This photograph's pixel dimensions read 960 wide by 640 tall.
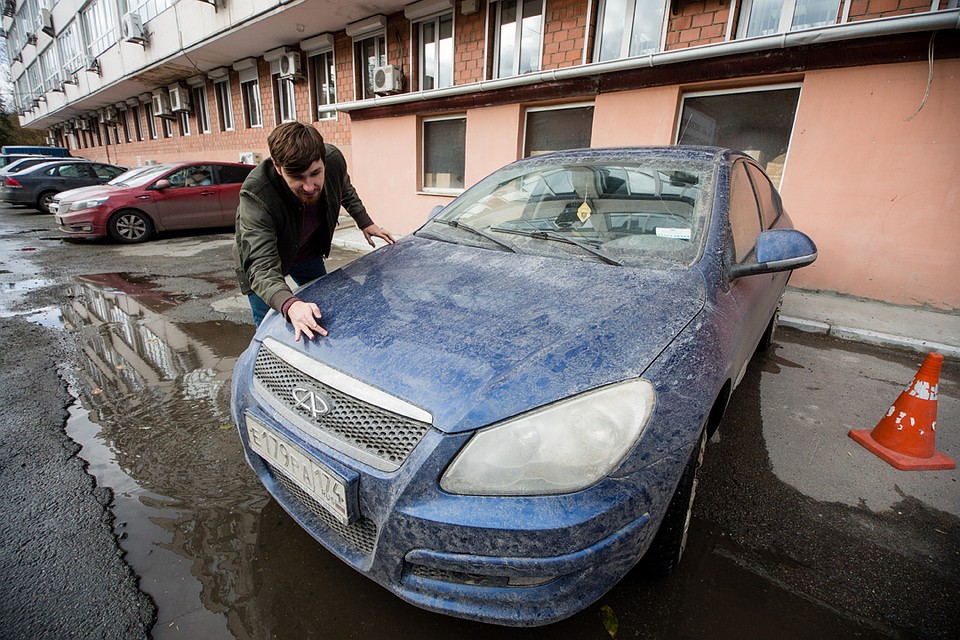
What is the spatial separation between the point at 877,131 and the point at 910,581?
198 inches

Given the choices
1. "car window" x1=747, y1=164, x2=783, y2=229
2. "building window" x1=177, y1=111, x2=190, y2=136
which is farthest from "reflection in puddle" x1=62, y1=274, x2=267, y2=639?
"building window" x1=177, y1=111, x2=190, y2=136

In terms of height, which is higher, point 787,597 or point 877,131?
point 877,131

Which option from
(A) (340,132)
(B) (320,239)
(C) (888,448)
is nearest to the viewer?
(C) (888,448)

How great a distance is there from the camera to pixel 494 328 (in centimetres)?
144

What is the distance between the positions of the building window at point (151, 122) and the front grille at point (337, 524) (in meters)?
26.0

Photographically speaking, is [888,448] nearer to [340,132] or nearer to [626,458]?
[626,458]

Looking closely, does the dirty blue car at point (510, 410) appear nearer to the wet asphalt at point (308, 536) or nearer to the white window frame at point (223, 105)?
the wet asphalt at point (308, 536)

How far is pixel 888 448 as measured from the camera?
2.49 metres

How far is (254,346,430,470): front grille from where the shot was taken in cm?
120

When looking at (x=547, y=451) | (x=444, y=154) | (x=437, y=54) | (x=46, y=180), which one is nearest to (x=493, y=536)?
(x=547, y=451)

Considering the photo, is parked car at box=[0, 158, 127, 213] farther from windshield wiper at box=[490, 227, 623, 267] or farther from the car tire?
windshield wiper at box=[490, 227, 623, 267]

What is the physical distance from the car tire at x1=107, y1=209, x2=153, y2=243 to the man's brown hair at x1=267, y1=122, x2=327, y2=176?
8.56 m

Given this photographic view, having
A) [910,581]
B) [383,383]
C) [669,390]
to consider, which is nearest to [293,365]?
[383,383]

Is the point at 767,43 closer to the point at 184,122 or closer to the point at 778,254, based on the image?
the point at 778,254
